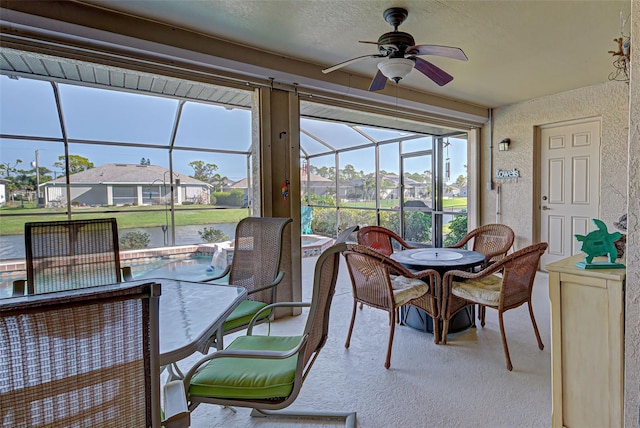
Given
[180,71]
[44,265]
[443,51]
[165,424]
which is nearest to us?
[165,424]

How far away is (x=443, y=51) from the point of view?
2.09 m

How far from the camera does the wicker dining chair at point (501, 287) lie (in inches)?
89.6

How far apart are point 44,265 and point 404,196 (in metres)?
5.52

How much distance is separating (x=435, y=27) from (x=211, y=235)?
417 centimetres

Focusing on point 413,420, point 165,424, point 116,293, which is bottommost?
point 413,420

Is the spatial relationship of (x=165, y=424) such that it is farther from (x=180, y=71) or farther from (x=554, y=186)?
(x=554, y=186)

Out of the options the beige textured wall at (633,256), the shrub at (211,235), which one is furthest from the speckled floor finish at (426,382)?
the shrub at (211,235)

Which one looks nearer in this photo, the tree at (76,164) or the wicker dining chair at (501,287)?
the wicker dining chair at (501,287)

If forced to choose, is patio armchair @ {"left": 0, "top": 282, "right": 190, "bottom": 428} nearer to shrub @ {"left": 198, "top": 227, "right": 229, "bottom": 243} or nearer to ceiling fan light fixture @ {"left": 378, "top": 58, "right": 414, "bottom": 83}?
ceiling fan light fixture @ {"left": 378, "top": 58, "right": 414, "bottom": 83}

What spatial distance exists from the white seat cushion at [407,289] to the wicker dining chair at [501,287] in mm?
169

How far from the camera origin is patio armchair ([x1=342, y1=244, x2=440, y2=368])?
2387 millimetres

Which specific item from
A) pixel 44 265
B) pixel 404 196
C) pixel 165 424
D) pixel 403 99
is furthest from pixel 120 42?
pixel 404 196

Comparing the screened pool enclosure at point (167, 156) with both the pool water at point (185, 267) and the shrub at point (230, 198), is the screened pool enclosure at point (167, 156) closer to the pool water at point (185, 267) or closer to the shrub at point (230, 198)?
the shrub at point (230, 198)

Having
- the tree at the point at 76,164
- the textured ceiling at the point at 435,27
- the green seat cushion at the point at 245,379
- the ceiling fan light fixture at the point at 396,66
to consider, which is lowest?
the green seat cushion at the point at 245,379
